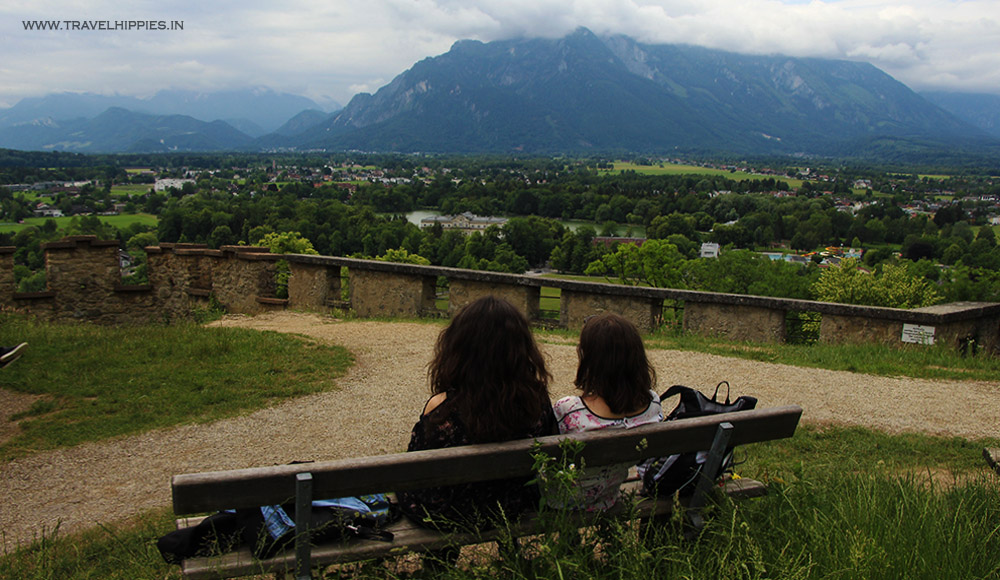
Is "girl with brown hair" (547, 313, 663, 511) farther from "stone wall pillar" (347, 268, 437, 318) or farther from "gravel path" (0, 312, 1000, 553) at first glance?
"stone wall pillar" (347, 268, 437, 318)

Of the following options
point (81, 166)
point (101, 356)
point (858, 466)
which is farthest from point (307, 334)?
point (81, 166)

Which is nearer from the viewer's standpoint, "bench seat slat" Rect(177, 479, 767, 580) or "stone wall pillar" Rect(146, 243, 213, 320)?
"bench seat slat" Rect(177, 479, 767, 580)

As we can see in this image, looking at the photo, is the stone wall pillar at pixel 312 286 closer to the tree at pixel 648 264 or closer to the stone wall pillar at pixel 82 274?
the stone wall pillar at pixel 82 274

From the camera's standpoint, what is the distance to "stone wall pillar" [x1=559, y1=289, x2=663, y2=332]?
11.7 metres

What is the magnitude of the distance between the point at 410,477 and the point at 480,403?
0.48 metres

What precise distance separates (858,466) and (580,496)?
2.59m

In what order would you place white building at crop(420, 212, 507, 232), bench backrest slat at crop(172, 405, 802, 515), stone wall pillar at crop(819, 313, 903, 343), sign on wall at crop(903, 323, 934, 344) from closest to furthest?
bench backrest slat at crop(172, 405, 802, 515) → sign on wall at crop(903, 323, 934, 344) → stone wall pillar at crop(819, 313, 903, 343) → white building at crop(420, 212, 507, 232)

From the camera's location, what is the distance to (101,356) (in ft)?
26.9

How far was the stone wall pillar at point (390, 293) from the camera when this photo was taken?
42.7 feet

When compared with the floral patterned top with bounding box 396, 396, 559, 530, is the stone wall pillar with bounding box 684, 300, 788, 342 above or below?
below

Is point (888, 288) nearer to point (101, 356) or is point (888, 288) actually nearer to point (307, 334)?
point (307, 334)

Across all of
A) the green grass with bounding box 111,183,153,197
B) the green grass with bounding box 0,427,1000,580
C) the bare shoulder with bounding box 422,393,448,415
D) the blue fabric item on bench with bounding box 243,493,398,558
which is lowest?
the green grass with bounding box 111,183,153,197

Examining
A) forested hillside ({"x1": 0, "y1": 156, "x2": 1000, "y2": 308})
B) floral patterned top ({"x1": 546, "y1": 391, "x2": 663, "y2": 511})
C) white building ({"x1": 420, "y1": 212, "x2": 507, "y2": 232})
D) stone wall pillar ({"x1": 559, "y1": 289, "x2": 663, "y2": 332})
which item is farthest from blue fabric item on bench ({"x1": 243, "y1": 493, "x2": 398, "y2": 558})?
white building ({"x1": 420, "y1": 212, "x2": 507, "y2": 232})

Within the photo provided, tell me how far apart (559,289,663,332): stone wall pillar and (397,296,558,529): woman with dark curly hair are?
27.6 feet
